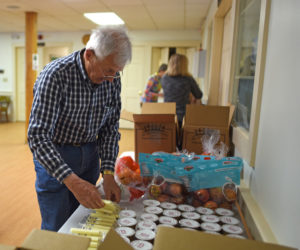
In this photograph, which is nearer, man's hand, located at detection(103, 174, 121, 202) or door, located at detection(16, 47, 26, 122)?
man's hand, located at detection(103, 174, 121, 202)

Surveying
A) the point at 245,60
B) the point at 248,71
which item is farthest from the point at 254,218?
the point at 245,60

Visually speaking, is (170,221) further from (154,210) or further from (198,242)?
(198,242)

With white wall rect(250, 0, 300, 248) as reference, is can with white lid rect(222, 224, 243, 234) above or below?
below

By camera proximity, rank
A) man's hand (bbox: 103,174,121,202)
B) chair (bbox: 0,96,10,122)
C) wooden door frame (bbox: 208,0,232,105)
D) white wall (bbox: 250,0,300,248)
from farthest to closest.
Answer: chair (bbox: 0,96,10,122) < wooden door frame (bbox: 208,0,232,105) < man's hand (bbox: 103,174,121,202) < white wall (bbox: 250,0,300,248)

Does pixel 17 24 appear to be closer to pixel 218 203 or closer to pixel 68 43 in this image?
pixel 68 43

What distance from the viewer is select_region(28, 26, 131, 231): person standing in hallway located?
978 millimetres

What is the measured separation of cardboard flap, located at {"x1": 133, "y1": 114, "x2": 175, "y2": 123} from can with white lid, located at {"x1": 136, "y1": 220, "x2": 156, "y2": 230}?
82 cm

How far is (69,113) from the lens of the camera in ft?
3.72

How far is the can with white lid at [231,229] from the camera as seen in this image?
0.92 meters

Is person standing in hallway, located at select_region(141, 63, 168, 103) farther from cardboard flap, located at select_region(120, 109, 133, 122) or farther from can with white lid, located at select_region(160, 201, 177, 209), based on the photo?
can with white lid, located at select_region(160, 201, 177, 209)

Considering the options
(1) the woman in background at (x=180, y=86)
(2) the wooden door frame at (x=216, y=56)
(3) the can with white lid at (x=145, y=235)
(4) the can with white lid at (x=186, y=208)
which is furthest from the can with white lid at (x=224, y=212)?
(2) the wooden door frame at (x=216, y=56)

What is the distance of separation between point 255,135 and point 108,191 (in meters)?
0.72

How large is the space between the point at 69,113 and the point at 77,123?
0.06 m

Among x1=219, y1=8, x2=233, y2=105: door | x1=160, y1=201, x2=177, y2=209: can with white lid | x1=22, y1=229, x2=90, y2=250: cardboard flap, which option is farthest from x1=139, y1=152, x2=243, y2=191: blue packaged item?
x1=219, y1=8, x2=233, y2=105: door
